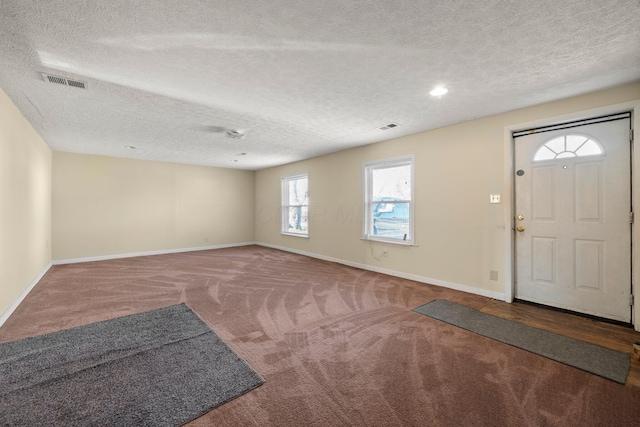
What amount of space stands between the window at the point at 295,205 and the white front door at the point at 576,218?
4388mm

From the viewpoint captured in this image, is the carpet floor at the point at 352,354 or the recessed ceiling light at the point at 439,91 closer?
the carpet floor at the point at 352,354

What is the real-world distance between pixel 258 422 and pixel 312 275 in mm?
3192

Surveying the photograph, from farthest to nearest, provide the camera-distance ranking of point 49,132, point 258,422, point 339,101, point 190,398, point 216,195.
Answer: point 216,195
point 49,132
point 339,101
point 190,398
point 258,422

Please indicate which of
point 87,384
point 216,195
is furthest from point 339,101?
point 216,195

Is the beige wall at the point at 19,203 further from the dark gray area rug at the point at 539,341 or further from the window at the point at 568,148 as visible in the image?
the window at the point at 568,148

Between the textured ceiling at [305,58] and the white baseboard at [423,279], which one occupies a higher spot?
the textured ceiling at [305,58]

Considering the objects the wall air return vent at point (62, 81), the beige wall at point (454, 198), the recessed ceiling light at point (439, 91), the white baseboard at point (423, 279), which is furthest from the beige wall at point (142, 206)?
the recessed ceiling light at point (439, 91)

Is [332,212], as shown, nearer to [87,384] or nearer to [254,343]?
[254,343]

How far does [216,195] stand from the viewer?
7727 millimetres

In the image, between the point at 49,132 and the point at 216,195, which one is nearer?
the point at 49,132

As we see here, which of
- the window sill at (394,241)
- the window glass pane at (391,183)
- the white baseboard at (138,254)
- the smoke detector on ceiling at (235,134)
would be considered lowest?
the white baseboard at (138,254)

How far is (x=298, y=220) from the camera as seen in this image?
7.00 meters

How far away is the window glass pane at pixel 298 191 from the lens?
6848mm

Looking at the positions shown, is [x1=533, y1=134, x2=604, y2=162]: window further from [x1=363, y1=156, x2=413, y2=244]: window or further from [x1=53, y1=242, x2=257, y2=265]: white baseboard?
[x1=53, y1=242, x2=257, y2=265]: white baseboard
